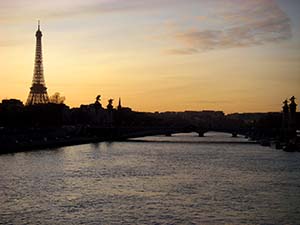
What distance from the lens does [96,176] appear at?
97.0ft

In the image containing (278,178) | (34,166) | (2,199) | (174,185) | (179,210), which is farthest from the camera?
(34,166)

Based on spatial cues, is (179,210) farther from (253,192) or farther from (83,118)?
(83,118)

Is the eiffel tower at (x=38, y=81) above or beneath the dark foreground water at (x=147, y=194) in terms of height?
above

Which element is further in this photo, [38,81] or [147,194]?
[38,81]

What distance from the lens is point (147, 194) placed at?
74.9ft

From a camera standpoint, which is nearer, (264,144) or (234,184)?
(234,184)

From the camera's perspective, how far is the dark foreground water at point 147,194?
59.7ft

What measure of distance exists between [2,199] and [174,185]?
25.1 ft

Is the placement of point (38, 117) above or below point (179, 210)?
above

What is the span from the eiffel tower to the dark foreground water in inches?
1533


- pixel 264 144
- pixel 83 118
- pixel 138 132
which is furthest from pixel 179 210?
pixel 83 118

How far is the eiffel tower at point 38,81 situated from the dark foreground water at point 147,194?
38.9 meters

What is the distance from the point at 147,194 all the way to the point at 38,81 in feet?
180

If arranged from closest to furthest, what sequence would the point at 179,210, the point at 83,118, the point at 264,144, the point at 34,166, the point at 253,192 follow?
the point at 179,210, the point at 253,192, the point at 34,166, the point at 264,144, the point at 83,118
